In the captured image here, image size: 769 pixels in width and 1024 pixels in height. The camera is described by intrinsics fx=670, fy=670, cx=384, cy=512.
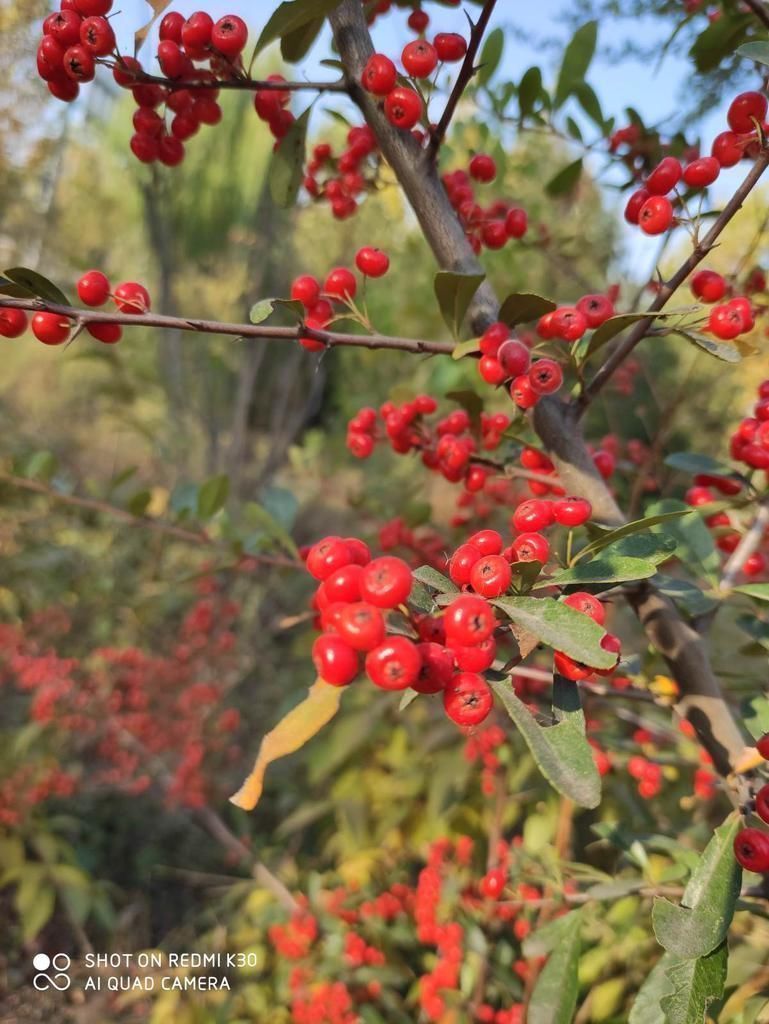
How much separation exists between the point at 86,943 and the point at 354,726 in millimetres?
1403

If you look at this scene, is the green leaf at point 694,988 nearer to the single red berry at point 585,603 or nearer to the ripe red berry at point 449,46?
the single red berry at point 585,603

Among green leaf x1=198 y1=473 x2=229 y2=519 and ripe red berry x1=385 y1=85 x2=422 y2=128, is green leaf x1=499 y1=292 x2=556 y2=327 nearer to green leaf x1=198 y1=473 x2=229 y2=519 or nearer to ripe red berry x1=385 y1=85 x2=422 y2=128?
ripe red berry x1=385 y1=85 x2=422 y2=128

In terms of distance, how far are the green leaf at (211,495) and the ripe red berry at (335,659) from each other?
38.0 inches

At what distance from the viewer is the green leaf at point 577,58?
4.44ft

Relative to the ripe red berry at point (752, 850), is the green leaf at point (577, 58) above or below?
above

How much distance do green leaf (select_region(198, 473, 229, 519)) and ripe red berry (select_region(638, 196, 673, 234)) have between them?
1.01 metres

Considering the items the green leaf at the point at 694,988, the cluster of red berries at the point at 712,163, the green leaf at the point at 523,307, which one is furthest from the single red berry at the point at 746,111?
the green leaf at the point at 694,988

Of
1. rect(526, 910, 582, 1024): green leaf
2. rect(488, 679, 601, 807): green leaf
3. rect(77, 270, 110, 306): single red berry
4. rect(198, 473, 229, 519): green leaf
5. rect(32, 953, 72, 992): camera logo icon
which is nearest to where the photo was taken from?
rect(488, 679, 601, 807): green leaf

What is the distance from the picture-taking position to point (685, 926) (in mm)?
699

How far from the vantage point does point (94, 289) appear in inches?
35.8

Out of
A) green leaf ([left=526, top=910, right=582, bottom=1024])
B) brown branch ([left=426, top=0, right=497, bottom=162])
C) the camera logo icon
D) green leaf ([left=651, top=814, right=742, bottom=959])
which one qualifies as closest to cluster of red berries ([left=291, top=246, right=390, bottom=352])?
brown branch ([left=426, top=0, right=497, bottom=162])

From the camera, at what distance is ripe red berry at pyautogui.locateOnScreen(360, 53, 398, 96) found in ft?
2.73

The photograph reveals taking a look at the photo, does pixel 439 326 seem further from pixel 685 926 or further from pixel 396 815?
pixel 685 926

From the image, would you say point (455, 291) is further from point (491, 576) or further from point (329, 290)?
point (491, 576)
